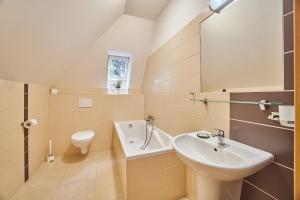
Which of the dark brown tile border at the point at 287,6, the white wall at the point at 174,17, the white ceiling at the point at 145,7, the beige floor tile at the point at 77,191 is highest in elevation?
the white ceiling at the point at 145,7

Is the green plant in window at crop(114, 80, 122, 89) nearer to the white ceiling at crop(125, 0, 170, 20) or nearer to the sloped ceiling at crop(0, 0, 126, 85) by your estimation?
the sloped ceiling at crop(0, 0, 126, 85)

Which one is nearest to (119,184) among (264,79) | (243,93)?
(243,93)

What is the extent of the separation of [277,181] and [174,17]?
212 cm

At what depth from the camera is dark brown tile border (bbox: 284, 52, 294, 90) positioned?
78cm

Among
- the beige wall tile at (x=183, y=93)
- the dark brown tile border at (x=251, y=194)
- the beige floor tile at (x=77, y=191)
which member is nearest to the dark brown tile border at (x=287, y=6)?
the beige wall tile at (x=183, y=93)

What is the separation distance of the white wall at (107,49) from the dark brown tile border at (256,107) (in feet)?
7.13

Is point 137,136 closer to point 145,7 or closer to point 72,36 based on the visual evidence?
point 72,36

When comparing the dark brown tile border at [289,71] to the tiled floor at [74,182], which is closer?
the dark brown tile border at [289,71]

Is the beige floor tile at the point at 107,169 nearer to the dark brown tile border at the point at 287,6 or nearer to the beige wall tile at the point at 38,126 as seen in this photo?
the beige wall tile at the point at 38,126

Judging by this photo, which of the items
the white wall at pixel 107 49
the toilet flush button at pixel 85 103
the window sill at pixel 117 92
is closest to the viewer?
the white wall at pixel 107 49

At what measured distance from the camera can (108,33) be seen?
253 cm

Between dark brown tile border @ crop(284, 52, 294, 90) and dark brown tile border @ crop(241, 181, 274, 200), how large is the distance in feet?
2.43

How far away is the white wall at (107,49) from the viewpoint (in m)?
2.53

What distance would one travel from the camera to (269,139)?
877mm
